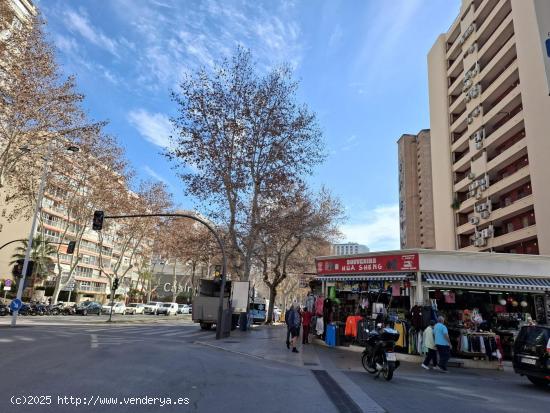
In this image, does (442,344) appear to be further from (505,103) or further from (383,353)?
(505,103)

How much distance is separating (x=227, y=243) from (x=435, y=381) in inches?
856

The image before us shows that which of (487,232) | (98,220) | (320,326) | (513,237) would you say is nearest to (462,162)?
→ (487,232)

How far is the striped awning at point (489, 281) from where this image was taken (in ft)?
52.5

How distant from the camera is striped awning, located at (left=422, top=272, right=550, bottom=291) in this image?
1600cm

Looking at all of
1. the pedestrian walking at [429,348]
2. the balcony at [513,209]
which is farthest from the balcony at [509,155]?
the pedestrian walking at [429,348]

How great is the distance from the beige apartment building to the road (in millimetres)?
24193

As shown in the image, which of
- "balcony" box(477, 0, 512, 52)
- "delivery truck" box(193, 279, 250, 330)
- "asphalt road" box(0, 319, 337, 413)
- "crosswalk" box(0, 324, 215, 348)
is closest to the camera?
"asphalt road" box(0, 319, 337, 413)

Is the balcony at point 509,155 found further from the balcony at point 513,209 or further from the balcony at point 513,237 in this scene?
the balcony at point 513,237

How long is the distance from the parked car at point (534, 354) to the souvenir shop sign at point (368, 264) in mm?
5519

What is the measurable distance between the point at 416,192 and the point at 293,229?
6936 cm

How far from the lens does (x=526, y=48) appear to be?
3309 centimetres

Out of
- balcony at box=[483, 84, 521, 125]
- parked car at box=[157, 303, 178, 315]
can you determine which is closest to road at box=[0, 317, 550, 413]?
balcony at box=[483, 84, 521, 125]

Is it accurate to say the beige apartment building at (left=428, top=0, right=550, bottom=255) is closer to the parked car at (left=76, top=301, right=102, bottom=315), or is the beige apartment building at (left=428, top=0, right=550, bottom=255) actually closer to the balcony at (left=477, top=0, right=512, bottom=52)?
the balcony at (left=477, top=0, right=512, bottom=52)

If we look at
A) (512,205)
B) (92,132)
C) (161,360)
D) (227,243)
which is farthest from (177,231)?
(161,360)
